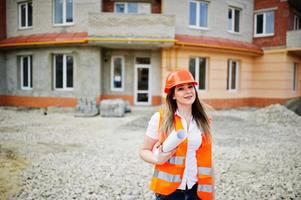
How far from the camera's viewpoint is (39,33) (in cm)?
1611

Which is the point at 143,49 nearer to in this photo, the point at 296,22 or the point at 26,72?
the point at 26,72

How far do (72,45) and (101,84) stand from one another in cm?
264

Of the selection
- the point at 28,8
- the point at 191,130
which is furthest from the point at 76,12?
the point at 191,130

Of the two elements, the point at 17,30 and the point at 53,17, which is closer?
the point at 53,17

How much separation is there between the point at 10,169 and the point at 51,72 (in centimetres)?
1179

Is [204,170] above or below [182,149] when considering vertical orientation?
below

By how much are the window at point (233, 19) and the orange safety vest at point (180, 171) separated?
1682 centimetres

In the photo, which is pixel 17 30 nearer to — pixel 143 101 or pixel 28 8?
pixel 28 8

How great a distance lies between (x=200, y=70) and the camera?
15.9 metres

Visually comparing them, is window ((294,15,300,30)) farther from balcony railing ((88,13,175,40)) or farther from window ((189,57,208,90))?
balcony railing ((88,13,175,40))

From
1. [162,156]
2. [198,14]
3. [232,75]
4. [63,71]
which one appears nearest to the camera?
[162,156]

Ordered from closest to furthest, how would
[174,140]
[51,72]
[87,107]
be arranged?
[174,140] → [87,107] → [51,72]

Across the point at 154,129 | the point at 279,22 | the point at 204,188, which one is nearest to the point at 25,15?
the point at 279,22

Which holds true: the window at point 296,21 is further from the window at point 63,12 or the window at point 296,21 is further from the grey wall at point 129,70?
the window at point 63,12
